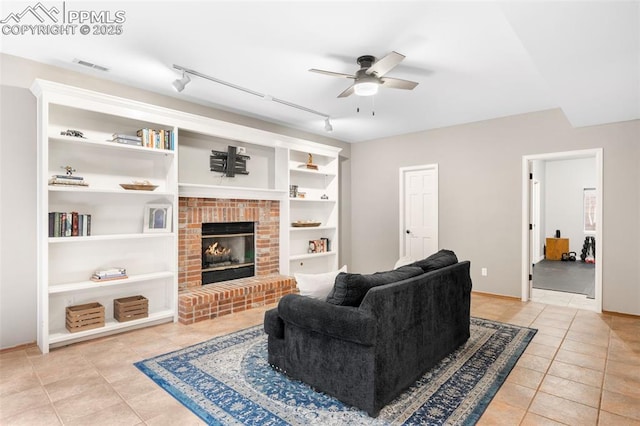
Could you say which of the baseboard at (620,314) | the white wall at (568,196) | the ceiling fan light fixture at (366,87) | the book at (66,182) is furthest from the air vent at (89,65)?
the white wall at (568,196)

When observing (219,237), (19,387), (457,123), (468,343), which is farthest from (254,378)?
(457,123)

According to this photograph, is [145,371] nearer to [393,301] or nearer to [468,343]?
[393,301]

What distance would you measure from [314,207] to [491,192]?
2934mm

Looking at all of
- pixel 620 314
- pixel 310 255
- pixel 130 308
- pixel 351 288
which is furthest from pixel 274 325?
pixel 620 314

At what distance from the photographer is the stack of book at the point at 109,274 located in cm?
355

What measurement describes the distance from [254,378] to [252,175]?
329 centimetres

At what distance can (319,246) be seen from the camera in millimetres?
6141

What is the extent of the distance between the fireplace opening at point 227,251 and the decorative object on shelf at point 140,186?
3.29 feet

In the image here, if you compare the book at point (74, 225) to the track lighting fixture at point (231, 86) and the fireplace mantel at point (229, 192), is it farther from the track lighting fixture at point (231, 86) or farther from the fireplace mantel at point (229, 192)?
the track lighting fixture at point (231, 86)

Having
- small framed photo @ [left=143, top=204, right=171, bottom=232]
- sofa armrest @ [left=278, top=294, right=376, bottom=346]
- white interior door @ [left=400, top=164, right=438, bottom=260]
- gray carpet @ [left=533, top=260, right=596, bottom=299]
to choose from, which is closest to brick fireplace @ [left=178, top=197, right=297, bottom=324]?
small framed photo @ [left=143, top=204, right=171, bottom=232]

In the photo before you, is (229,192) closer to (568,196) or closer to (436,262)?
(436,262)

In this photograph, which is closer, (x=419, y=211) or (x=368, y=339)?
(x=368, y=339)

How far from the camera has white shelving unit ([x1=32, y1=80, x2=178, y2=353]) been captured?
3.20 metres

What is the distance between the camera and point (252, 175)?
5.33m
